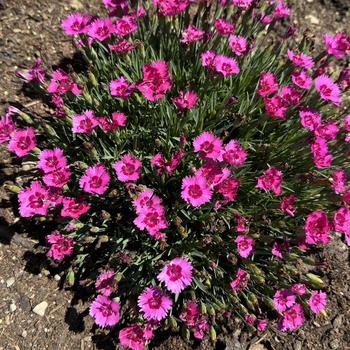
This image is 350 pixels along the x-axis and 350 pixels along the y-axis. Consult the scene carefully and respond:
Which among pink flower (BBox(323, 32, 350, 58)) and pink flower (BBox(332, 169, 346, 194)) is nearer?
pink flower (BBox(332, 169, 346, 194))

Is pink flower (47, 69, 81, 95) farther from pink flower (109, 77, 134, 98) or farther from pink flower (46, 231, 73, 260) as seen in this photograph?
pink flower (46, 231, 73, 260)

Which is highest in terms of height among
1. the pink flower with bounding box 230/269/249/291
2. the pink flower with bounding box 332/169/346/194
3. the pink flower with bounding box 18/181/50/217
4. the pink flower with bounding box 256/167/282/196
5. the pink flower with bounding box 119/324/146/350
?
the pink flower with bounding box 332/169/346/194

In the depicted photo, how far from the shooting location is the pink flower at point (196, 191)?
2455 millimetres

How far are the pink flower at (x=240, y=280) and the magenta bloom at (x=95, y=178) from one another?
0.99 metres

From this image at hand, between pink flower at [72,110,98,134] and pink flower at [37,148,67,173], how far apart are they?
0.19 m

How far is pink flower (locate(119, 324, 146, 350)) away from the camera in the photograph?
2594 mm

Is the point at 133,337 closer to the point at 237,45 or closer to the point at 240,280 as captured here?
the point at 240,280

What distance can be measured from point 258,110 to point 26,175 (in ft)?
5.78

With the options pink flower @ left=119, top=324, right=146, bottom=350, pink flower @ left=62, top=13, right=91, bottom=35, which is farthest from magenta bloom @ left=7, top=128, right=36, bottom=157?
pink flower @ left=119, top=324, right=146, bottom=350

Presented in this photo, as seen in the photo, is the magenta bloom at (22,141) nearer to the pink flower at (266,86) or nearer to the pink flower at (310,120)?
the pink flower at (266,86)

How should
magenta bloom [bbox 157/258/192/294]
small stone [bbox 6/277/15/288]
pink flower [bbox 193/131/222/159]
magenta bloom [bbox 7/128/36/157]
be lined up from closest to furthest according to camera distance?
magenta bloom [bbox 157/258/192/294] < pink flower [bbox 193/131/222/159] < magenta bloom [bbox 7/128/36/157] < small stone [bbox 6/277/15/288]

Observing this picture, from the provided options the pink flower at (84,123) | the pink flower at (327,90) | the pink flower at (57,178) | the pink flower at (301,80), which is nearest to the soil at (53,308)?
the pink flower at (57,178)

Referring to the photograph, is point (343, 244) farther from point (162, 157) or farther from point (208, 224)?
point (162, 157)

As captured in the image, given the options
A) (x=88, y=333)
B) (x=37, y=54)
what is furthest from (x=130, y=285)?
(x=37, y=54)
